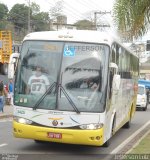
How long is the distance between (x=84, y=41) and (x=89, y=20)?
1771 inches

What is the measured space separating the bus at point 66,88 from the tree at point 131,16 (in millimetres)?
2171

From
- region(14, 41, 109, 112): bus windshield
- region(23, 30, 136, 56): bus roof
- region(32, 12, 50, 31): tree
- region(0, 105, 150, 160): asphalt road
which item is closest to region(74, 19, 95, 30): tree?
region(32, 12, 50, 31): tree

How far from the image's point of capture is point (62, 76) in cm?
1118

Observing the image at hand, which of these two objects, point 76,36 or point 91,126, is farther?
point 76,36

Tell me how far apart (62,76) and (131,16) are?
371 cm

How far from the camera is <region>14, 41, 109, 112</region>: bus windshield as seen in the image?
434 inches

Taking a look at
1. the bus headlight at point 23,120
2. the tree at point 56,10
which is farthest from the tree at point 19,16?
the bus headlight at point 23,120

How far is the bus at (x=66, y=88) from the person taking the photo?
35.8 ft

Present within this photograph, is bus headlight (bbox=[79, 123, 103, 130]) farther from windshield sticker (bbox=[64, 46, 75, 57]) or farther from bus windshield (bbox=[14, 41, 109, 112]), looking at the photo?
windshield sticker (bbox=[64, 46, 75, 57])

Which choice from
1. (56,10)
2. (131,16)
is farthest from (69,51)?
(56,10)

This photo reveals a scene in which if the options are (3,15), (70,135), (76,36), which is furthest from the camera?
(3,15)

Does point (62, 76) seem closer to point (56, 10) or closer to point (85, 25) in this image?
point (56, 10)

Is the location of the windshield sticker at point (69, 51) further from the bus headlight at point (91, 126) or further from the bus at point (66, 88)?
the bus headlight at point (91, 126)

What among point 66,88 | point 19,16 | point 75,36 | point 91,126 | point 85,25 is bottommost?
point 91,126
